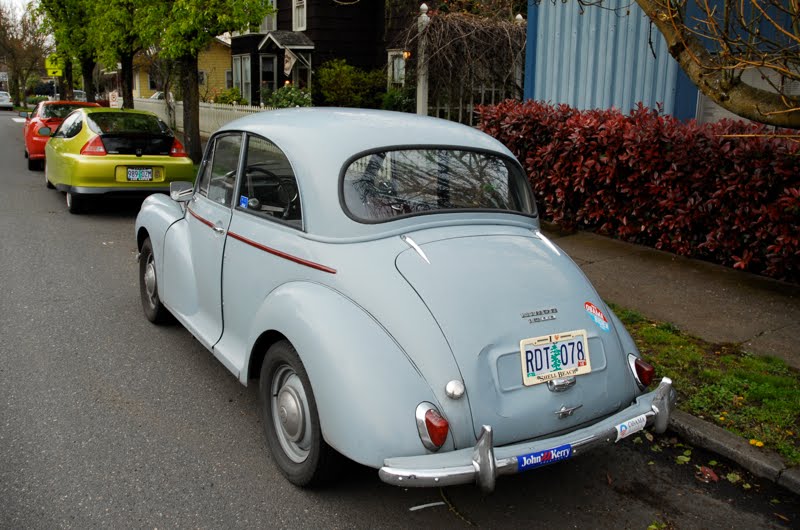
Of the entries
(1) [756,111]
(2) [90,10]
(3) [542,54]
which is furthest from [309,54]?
(1) [756,111]

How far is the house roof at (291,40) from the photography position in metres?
24.6

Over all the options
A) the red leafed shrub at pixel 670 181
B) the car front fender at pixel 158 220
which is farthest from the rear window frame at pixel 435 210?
the red leafed shrub at pixel 670 181

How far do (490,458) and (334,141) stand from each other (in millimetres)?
1904

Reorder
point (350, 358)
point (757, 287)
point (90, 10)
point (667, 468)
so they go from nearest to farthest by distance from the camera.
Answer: point (350, 358)
point (667, 468)
point (757, 287)
point (90, 10)

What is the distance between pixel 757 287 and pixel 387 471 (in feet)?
17.1

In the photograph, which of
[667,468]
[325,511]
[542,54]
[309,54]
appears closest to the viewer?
[325,511]

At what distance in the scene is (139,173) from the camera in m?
10.3

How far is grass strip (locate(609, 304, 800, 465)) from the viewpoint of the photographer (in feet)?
13.6

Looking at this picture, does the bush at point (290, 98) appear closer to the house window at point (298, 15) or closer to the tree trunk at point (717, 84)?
the house window at point (298, 15)

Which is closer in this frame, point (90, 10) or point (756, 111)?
point (756, 111)

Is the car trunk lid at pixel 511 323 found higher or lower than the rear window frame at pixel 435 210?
lower

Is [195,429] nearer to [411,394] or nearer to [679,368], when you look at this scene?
[411,394]

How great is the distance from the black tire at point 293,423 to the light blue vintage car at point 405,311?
0.03ft

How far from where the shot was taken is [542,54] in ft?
36.4
